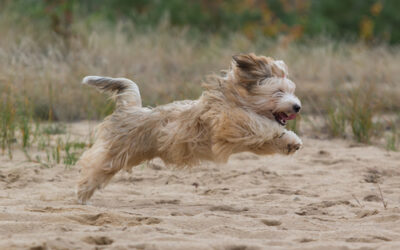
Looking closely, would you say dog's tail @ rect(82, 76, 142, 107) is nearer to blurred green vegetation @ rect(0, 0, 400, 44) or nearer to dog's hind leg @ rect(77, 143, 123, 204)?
dog's hind leg @ rect(77, 143, 123, 204)

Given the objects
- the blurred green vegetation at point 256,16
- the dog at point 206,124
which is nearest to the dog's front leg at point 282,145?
the dog at point 206,124

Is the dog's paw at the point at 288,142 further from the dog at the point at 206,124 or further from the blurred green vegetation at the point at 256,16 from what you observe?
the blurred green vegetation at the point at 256,16

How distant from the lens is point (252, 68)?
578 centimetres

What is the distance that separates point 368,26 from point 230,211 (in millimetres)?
20115

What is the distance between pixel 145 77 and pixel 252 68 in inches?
272

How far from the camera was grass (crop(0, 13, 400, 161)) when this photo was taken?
8.74 m

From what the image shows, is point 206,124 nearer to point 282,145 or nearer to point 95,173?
point 282,145

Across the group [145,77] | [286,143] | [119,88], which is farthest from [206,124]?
[145,77]

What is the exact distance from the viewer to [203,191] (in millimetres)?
6832

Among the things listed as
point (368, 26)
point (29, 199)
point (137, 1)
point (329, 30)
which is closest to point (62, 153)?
point (29, 199)

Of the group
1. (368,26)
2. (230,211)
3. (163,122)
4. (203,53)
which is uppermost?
(368,26)

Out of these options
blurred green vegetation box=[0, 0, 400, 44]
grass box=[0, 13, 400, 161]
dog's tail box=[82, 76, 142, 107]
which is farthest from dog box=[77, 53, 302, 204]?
blurred green vegetation box=[0, 0, 400, 44]

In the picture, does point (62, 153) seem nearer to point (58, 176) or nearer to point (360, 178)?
point (58, 176)

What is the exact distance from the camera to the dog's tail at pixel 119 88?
6328 mm
